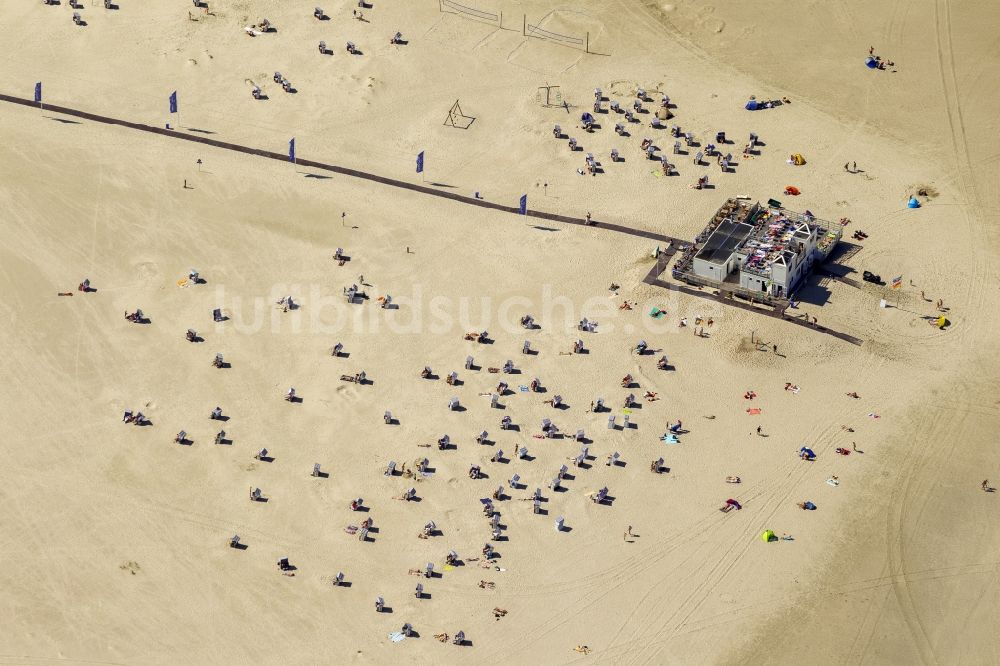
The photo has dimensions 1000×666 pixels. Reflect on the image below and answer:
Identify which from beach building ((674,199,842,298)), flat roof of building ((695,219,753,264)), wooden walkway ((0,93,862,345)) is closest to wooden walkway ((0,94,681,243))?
wooden walkway ((0,93,862,345))

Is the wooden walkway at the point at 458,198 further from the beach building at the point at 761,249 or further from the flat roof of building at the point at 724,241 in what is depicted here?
the flat roof of building at the point at 724,241

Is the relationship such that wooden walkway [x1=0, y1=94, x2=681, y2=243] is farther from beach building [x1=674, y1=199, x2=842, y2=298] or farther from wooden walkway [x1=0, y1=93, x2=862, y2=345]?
beach building [x1=674, y1=199, x2=842, y2=298]

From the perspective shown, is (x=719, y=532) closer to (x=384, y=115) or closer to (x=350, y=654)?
(x=350, y=654)

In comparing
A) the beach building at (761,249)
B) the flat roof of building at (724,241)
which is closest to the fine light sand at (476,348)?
the beach building at (761,249)

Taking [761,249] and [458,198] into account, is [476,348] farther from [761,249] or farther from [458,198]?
[761,249]

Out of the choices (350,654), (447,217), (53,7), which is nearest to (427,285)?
(447,217)

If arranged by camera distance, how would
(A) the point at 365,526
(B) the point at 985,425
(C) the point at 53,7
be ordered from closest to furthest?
(A) the point at 365,526, (B) the point at 985,425, (C) the point at 53,7
